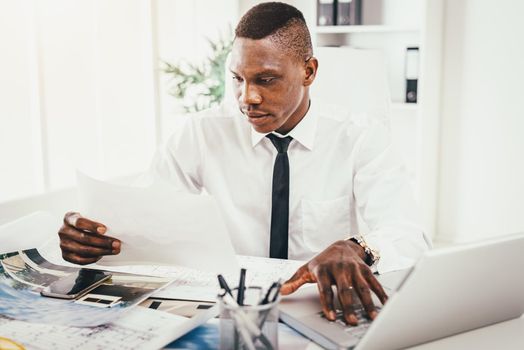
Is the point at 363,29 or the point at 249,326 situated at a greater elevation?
the point at 363,29

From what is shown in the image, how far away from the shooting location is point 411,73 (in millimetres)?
3314

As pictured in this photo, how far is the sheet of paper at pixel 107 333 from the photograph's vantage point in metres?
0.87

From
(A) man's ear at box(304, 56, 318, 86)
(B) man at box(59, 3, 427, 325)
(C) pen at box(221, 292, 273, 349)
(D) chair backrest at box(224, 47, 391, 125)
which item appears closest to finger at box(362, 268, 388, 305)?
(C) pen at box(221, 292, 273, 349)

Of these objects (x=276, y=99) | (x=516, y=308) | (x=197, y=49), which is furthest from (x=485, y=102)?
(x=516, y=308)

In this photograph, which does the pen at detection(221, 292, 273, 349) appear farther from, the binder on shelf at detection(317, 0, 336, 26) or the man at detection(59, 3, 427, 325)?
the binder on shelf at detection(317, 0, 336, 26)

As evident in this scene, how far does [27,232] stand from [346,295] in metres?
0.76

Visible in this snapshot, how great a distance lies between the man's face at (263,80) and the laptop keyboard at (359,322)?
2.03 feet

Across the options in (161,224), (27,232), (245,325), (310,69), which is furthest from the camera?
(310,69)

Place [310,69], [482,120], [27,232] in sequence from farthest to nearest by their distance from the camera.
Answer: [482,120] < [310,69] < [27,232]

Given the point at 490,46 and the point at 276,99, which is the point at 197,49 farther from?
the point at 276,99

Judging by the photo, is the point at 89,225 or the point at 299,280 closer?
the point at 299,280

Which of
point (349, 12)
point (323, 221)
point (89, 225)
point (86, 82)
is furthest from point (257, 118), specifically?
point (349, 12)

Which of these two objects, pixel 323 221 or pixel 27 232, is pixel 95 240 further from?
pixel 323 221

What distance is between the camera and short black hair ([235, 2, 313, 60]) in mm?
1433
